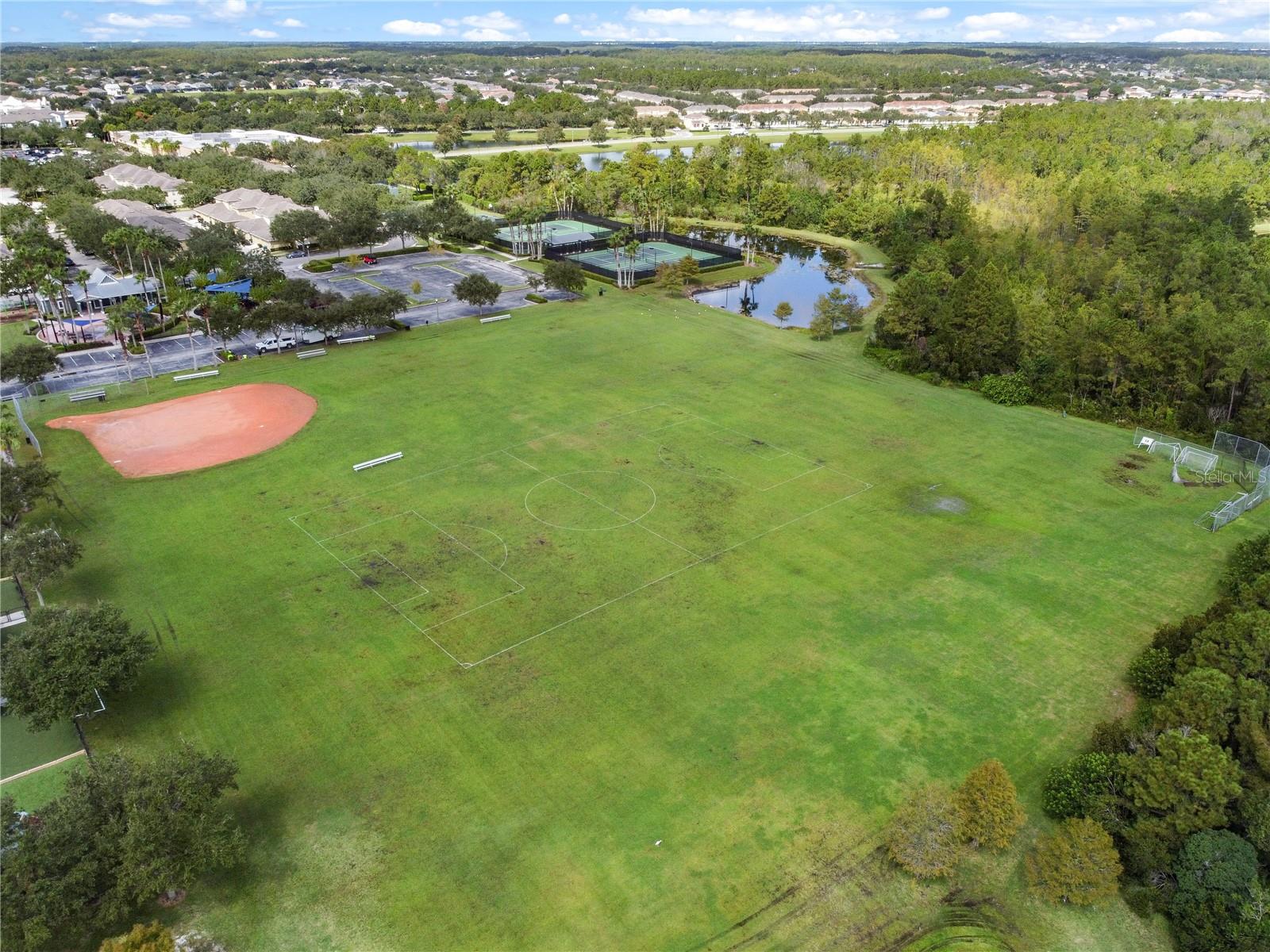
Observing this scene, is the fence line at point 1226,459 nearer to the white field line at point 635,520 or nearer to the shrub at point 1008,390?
the shrub at point 1008,390

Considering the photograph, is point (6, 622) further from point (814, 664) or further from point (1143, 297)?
point (1143, 297)

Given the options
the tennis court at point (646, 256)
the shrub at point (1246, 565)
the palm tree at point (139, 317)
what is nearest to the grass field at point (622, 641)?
the shrub at point (1246, 565)

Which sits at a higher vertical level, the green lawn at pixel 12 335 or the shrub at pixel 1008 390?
the green lawn at pixel 12 335

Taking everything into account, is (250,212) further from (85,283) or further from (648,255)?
(648,255)

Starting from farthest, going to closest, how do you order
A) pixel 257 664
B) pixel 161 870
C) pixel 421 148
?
pixel 421 148, pixel 257 664, pixel 161 870

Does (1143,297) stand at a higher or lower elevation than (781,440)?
higher

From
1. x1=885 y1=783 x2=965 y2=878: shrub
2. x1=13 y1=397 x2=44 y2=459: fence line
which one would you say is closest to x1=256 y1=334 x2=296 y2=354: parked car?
x1=13 y1=397 x2=44 y2=459: fence line

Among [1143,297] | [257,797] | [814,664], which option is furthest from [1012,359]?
[257,797]

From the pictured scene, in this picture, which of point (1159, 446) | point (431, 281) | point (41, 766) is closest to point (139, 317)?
point (431, 281)
